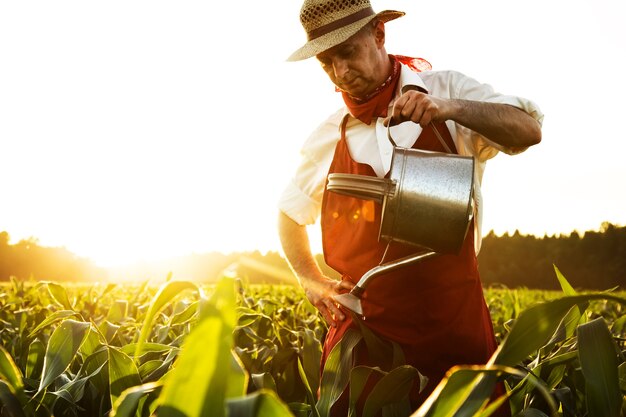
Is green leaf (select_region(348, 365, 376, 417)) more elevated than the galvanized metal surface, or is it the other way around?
the galvanized metal surface

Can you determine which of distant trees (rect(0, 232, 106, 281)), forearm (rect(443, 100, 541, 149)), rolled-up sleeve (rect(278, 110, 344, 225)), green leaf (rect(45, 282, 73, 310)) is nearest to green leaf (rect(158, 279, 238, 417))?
forearm (rect(443, 100, 541, 149))

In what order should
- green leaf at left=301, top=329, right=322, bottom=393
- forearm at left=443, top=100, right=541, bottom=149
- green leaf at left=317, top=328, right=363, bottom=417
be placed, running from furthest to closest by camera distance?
forearm at left=443, top=100, right=541, bottom=149 → green leaf at left=301, top=329, right=322, bottom=393 → green leaf at left=317, top=328, right=363, bottom=417

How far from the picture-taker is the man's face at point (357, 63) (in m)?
1.69

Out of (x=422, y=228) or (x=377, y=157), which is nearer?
→ (x=422, y=228)

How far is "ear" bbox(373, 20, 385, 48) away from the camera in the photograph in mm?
1834

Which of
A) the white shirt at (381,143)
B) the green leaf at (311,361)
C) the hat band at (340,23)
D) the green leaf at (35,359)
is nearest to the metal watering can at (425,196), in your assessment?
the green leaf at (311,361)

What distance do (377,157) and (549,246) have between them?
30.4 m

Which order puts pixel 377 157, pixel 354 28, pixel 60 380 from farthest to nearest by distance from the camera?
1. pixel 377 157
2. pixel 354 28
3. pixel 60 380

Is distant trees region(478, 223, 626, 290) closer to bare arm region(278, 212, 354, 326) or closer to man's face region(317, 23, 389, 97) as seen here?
bare arm region(278, 212, 354, 326)

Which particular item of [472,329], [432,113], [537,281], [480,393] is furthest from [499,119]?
[537,281]

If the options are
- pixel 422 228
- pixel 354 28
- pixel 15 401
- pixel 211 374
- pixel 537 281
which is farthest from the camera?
pixel 537 281

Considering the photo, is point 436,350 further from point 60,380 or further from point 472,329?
point 60,380

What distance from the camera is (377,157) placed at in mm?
1887

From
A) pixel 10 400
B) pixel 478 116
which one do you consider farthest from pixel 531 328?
pixel 478 116
